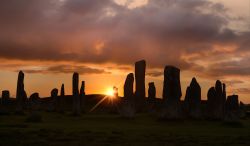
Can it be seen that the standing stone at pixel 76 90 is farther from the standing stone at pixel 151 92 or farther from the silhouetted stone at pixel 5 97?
the standing stone at pixel 151 92

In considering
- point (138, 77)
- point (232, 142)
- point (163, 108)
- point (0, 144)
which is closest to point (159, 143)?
point (232, 142)

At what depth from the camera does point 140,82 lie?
50281 mm

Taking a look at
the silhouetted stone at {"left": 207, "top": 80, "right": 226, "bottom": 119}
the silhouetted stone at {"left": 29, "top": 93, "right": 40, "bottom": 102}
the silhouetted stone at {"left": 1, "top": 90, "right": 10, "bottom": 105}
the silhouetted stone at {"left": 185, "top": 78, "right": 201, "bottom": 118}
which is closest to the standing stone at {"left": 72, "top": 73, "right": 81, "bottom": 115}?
the silhouetted stone at {"left": 1, "top": 90, "right": 10, "bottom": 105}

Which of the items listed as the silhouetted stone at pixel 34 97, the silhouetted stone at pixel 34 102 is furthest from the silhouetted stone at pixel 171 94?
the silhouetted stone at pixel 34 97

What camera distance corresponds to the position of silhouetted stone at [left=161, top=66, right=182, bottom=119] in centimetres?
3516

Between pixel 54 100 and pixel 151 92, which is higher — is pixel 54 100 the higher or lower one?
the lower one

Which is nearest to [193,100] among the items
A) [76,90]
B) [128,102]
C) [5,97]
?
[128,102]

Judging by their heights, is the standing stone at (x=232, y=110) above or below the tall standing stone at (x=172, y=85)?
below

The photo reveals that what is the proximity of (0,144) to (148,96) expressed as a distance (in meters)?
38.5

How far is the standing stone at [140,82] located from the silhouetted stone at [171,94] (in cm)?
1297

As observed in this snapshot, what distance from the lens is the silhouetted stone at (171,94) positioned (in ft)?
115

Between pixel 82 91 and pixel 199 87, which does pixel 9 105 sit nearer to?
pixel 82 91

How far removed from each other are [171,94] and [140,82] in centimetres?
1447

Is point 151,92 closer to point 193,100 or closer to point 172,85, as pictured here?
point 193,100
